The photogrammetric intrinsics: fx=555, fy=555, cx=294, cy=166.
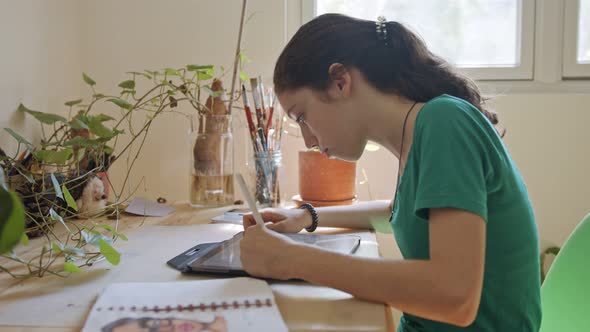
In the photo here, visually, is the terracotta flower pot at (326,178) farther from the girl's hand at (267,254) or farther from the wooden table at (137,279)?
the girl's hand at (267,254)

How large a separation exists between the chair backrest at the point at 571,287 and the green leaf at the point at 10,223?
0.91 metres

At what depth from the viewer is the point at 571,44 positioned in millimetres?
1626

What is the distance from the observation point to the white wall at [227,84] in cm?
160

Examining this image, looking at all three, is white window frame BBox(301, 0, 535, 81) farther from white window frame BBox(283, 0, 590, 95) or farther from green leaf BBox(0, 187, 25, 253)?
green leaf BBox(0, 187, 25, 253)

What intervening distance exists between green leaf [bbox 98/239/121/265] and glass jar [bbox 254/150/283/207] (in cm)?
63

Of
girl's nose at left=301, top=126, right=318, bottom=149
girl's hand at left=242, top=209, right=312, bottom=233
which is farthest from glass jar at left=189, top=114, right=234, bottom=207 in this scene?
girl's nose at left=301, top=126, right=318, bottom=149

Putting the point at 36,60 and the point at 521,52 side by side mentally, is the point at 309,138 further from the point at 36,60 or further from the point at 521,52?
the point at 521,52

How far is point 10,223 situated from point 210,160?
46.0 inches

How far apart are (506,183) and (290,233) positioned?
1.51 feet

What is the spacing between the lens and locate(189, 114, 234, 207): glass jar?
4.80 ft

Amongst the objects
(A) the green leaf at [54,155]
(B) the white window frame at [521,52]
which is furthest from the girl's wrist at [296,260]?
(B) the white window frame at [521,52]

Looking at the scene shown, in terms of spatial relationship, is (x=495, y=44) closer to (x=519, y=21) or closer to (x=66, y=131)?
(x=519, y=21)

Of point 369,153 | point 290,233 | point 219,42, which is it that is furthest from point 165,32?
point 290,233

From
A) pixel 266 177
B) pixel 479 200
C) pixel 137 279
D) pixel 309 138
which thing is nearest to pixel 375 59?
pixel 309 138
